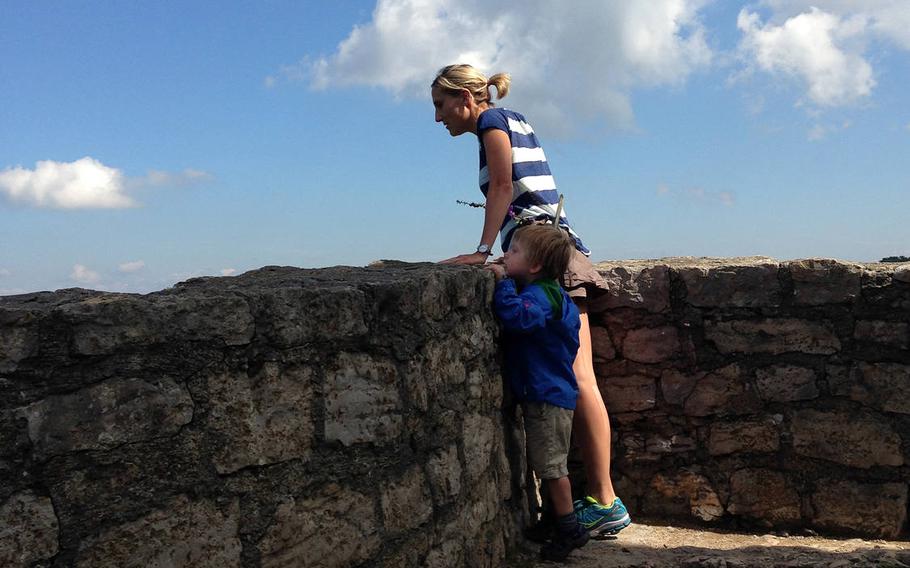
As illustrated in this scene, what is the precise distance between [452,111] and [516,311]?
977mm

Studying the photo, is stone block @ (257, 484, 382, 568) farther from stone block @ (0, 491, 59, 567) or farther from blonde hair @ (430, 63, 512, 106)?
blonde hair @ (430, 63, 512, 106)

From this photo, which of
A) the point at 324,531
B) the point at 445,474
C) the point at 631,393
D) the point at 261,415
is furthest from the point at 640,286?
the point at 261,415

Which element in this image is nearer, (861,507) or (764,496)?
(861,507)

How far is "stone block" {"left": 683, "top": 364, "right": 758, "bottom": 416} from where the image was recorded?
398cm

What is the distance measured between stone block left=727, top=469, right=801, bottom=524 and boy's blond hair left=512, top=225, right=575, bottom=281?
1667 millimetres

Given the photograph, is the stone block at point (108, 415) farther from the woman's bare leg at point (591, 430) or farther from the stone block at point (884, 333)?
the stone block at point (884, 333)

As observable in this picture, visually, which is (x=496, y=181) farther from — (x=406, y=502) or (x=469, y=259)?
(x=406, y=502)

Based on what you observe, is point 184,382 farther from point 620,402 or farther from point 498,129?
point 620,402

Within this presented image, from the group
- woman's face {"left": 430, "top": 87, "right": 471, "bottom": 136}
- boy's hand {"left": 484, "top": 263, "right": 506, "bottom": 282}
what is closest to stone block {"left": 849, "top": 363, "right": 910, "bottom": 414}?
boy's hand {"left": 484, "top": 263, "right": 506, "bottom": 282}

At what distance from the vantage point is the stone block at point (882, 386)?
3.79 metres

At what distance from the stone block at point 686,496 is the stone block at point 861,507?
480 millimetres

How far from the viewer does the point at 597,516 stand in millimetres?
3512

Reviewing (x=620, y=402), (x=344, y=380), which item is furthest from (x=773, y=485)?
(x=344, y=380)

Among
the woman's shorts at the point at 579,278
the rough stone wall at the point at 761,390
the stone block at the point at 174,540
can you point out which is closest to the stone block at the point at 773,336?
the rough stone wall at the point at 761,390
